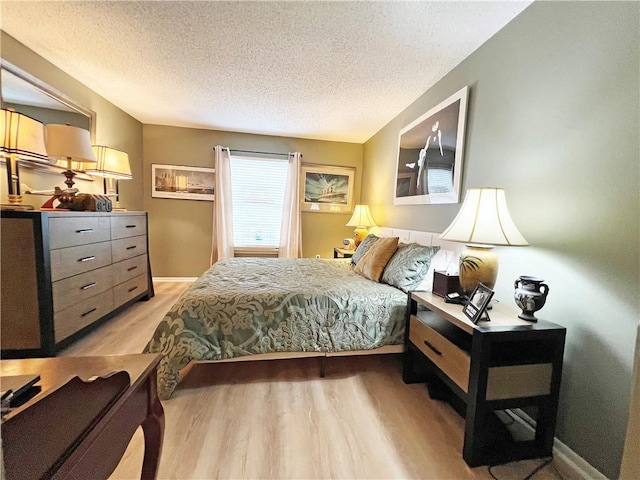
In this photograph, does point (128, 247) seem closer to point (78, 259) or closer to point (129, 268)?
point (129, 268)

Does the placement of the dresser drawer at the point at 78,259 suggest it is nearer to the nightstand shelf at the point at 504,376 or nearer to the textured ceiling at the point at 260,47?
the textured ceiling at the point at 260,47

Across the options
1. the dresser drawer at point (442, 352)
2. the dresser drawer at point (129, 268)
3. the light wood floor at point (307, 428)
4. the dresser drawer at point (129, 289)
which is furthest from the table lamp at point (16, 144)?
the dresser drawer at point (442, 352)

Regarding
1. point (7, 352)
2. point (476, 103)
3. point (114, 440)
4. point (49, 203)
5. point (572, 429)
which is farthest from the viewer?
point (49, 203)

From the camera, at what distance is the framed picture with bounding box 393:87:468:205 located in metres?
2.21

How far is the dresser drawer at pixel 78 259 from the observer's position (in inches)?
79.4

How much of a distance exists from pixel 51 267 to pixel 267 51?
211 cm

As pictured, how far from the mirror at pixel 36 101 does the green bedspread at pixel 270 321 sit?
5.92 feet

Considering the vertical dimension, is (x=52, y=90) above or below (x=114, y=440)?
above

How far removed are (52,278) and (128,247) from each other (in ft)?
3.30

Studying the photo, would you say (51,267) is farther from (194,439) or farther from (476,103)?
(476,103)

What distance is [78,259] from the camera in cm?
221

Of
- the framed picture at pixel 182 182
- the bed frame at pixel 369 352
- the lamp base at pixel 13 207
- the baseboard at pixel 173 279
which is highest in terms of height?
the framed picture at pixel 182 182

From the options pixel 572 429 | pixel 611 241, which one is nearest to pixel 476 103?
pixel 611 241

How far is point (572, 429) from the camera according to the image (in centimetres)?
135
